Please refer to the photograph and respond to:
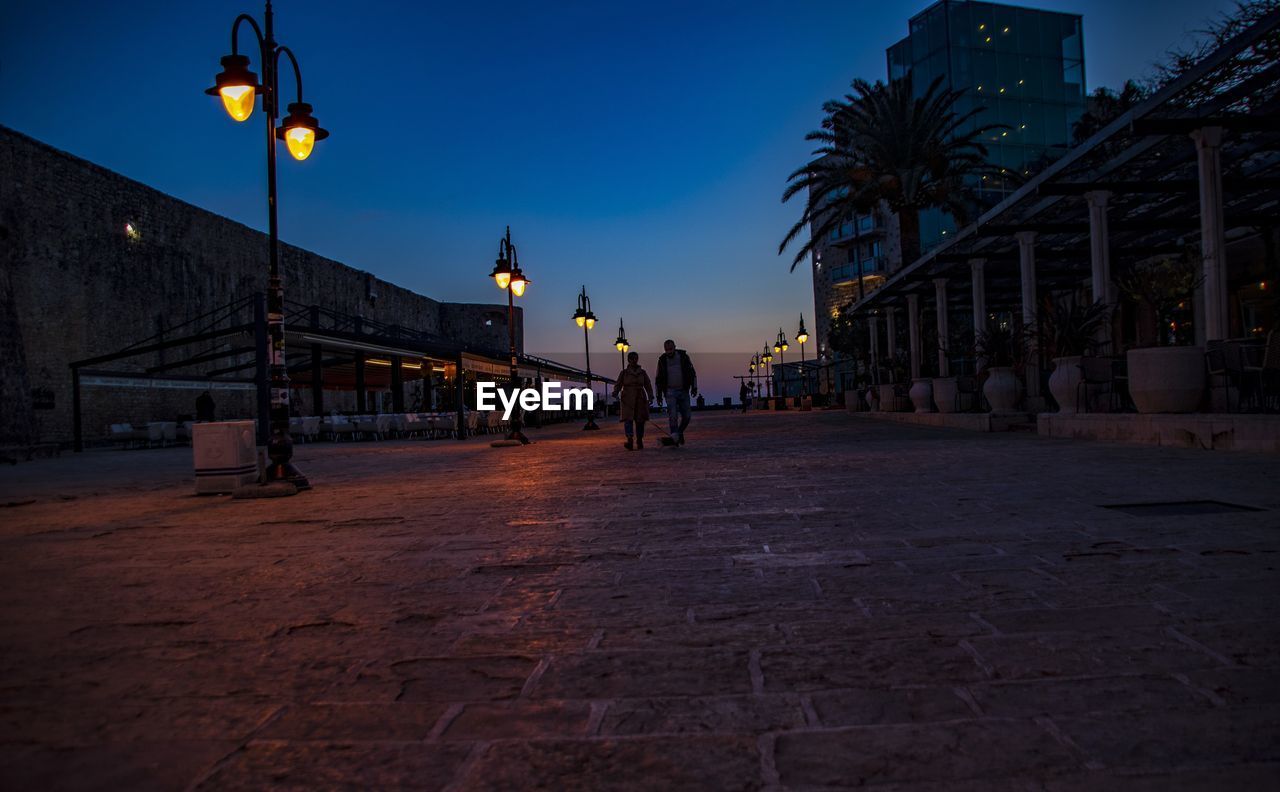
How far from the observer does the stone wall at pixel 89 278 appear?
63.3 feet

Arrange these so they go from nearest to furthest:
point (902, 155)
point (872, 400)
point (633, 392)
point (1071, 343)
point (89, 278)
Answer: point (1071, 343) < point (633, 392) < point (902, 155) < point (89, 278) < point (872, 400)

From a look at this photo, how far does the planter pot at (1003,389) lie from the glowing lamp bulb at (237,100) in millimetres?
11946

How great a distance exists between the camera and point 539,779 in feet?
5.19

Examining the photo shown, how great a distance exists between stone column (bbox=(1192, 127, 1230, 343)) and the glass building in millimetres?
27397

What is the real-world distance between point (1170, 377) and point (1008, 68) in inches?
1327

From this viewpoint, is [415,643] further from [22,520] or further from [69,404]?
[69,404]

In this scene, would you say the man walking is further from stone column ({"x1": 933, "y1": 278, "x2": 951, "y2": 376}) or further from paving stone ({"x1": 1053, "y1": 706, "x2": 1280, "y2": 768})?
paving stone ({"x1": 1053, "y1": 706, "x2": 1280, "y2": 768})

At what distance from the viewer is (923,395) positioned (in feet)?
59.4

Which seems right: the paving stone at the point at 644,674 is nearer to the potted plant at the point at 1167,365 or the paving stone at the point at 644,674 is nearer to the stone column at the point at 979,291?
the potted plant at the point at 1167,365

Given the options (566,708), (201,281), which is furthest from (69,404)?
(566,708)

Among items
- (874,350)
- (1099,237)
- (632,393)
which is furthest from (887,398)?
(632,393)

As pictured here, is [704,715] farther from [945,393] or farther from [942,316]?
[942,316]

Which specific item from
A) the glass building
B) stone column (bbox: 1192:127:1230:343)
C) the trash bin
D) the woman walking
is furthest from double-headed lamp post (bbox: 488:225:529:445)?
the glass building

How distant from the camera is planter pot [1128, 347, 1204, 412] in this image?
8.64 m
